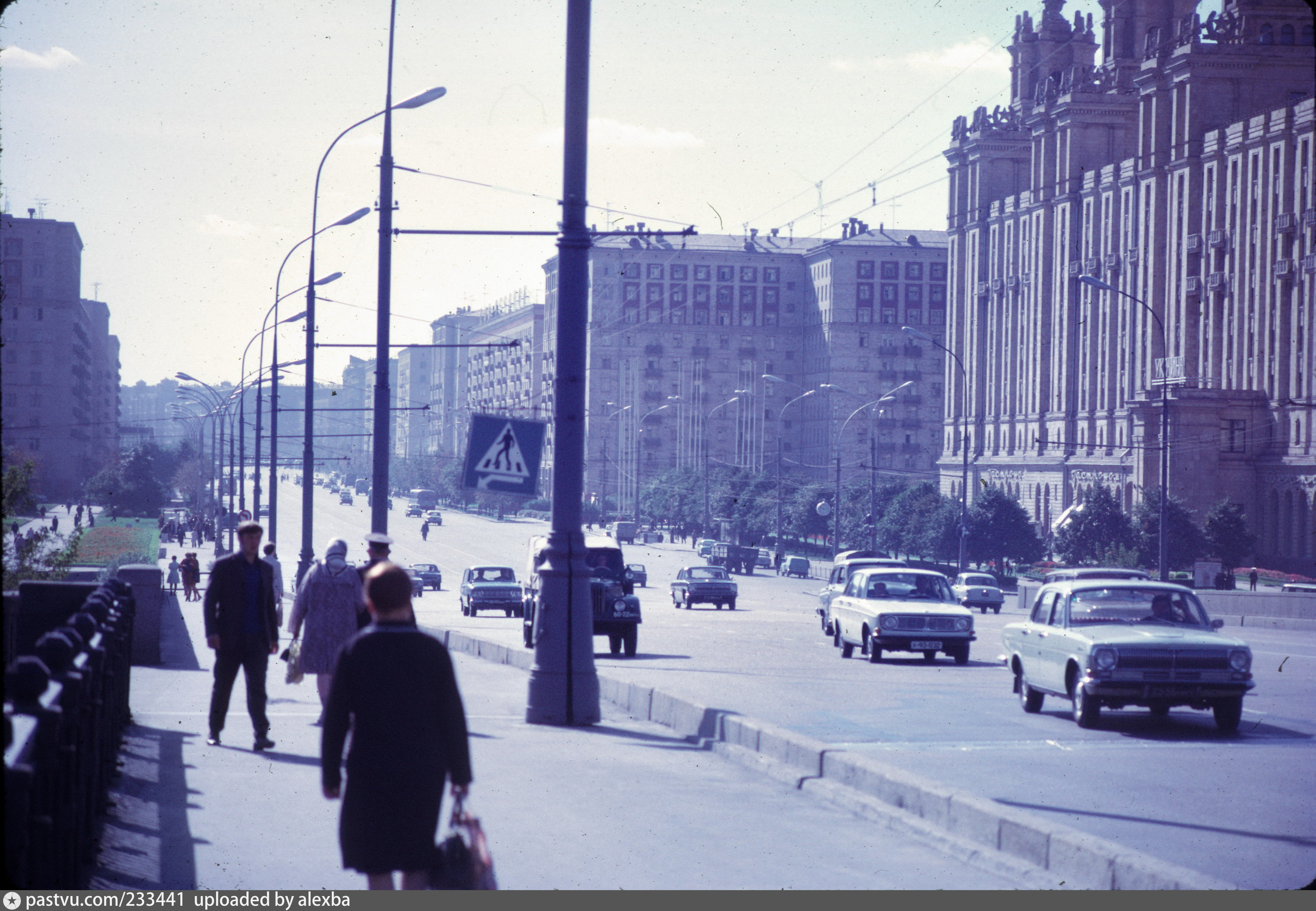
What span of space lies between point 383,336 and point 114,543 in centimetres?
3360

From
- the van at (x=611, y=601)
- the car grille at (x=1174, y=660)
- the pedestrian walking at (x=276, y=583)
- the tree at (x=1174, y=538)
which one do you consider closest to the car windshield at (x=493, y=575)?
the pedestrian walking at (x=276, y=583)

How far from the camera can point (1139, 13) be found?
95625mm

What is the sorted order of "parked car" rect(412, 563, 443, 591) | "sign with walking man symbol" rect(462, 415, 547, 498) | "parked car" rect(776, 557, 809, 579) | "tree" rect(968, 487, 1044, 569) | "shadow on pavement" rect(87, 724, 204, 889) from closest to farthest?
"shadow on pavement" rect(87, 724, 204, 889)
"sign with walking man symbol" rect(462, 415, 547, 498)
"parked car" rect(412, 563, 443, 591)
"tree" rect(968, 487, 1044, 569)
"parked car" rect(776, 557, 809, 579)

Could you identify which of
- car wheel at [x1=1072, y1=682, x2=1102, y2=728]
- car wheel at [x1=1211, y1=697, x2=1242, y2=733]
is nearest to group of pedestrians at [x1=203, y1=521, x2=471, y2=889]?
car wheel at [x1=1072, y1=682, x2=1102, y2=728]

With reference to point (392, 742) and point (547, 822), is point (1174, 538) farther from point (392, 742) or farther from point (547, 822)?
point (392, 742)

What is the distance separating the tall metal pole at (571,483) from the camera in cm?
1428

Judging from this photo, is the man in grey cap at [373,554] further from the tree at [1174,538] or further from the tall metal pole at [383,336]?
the tree at [1174,538]

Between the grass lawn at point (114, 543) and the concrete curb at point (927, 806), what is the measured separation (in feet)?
72.3

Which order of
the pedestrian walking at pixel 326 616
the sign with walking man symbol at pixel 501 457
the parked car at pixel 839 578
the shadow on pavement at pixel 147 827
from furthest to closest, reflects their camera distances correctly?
1. the parked car at pixel 839 578
2. the sign with walking man symbol at pixel 501 457
3. the pedestrian walking at pixel 326 616
4. the shadow on pavement at pixel 147 827

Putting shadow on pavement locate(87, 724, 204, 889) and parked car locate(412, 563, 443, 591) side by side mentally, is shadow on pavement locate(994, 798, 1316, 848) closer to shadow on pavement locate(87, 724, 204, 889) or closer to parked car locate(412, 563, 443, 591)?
shadow on pavement locate(87, 724, 204, 889)

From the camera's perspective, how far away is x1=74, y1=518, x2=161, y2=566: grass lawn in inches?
1657

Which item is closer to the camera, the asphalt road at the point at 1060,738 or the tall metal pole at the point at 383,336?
the asphalt road at the point at 1060,738

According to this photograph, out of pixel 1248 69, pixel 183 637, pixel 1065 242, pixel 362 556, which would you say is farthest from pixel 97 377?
pixel 183 637

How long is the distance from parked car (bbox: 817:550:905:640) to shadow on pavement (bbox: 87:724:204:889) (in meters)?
19.4
